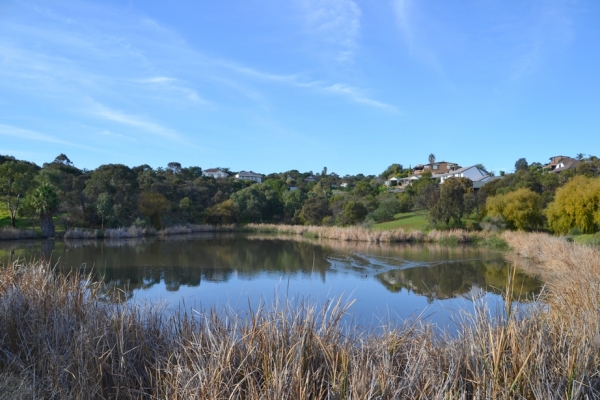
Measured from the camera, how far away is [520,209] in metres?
33.6

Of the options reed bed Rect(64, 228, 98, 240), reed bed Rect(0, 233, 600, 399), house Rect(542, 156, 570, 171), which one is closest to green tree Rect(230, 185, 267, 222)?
reed bed Rect(64, 228, 98, 240)

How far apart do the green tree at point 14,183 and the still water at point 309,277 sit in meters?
10.4

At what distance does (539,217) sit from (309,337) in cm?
3464

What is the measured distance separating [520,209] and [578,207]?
7.59m

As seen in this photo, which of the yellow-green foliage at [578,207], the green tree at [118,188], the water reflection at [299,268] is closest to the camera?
the water reflection at [299,268]

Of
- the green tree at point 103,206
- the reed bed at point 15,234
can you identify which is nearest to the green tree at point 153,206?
the green tree at point 103,206

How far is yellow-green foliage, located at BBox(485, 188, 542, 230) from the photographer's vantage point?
109ft

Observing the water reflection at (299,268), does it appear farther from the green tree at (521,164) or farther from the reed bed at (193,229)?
the green tree at (521,164)

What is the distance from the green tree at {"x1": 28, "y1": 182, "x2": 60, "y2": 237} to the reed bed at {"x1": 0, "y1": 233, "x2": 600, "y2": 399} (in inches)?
1099

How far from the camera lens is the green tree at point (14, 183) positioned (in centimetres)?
3042

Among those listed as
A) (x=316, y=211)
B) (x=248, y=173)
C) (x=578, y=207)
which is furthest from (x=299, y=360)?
(x=248, y=173)

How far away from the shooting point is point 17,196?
31.3m

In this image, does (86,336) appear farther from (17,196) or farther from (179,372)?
(17,196)

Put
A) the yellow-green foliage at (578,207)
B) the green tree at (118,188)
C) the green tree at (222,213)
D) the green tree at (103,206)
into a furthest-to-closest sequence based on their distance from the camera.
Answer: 1. the green tree at (222,213)
2. the green tree at (118,188)
3. the green tree at (103,206)
4. the yellow-green foliage at (578,207)
